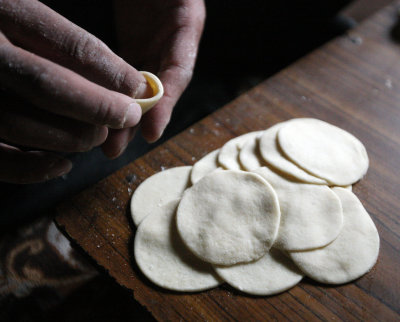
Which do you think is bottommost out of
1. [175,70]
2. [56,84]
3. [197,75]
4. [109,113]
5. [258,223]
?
[197,75]

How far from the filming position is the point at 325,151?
1.32 meters

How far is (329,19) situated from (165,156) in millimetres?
1600

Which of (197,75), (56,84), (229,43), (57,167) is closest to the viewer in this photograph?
(56,84)

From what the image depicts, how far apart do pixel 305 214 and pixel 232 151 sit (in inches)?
14.5

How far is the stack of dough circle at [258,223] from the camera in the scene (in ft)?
3.56

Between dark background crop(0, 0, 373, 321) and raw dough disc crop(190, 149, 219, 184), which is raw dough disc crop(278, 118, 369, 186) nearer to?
raw dough disc crop(190, 149, 219, 184)

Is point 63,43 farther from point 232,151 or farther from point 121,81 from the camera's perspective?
point 232,151

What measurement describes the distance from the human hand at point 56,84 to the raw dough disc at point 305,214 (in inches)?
21.4

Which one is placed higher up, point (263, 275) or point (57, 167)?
point (57, 167)

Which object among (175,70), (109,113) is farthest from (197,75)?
(109,113)

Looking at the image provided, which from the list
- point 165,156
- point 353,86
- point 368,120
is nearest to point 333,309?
point 165,156

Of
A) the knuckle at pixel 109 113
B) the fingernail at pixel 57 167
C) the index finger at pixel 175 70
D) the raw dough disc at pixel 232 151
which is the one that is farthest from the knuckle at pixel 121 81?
the raw dough disc at pixel 232 151

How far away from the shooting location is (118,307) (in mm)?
1646

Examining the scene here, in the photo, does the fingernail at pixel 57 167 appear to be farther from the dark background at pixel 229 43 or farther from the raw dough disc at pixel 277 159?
the raw dough disc at pixel 277 159
